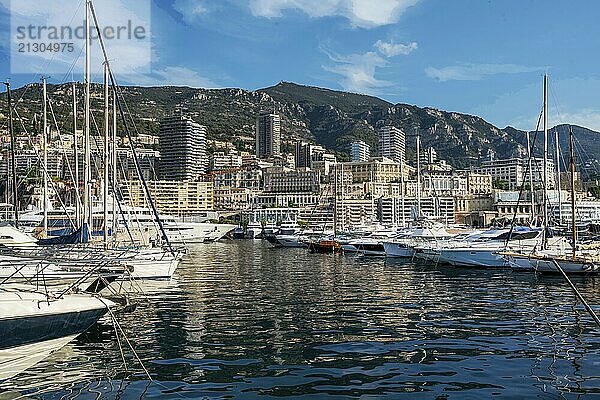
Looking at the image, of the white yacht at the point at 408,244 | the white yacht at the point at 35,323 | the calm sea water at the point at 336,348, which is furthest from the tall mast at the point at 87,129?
the white yacht at the point at 408,244

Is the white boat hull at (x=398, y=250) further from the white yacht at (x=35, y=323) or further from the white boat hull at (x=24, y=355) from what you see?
the white boat hull at (x=24, y=355)

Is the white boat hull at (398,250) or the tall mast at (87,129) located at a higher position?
the tall mast at (87,129)

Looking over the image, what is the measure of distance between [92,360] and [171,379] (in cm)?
231

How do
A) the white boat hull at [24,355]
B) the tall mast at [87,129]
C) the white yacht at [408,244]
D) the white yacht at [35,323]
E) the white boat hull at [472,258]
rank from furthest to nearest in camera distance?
1. the white yacht at [408,244]
2. the white boat hull at [472,258]
3. the tall mast at [87,129]
4. the white boat hull at [24,355]
5. the white yacht at [35,323]

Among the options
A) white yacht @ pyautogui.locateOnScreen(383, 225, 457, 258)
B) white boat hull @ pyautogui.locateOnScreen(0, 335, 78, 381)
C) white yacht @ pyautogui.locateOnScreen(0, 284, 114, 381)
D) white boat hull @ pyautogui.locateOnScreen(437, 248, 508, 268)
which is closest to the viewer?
white yacht @ pyautogui.locateOnScreen(0, 284, 114, 381)

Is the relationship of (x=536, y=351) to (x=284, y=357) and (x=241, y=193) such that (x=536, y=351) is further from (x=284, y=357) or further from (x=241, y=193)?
(x=241, y=193)

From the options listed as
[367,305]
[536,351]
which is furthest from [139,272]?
[536,351]

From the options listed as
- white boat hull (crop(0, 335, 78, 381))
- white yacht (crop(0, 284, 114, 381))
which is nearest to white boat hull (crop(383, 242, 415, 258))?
white yacht (crop(0, 284, 114, 381))

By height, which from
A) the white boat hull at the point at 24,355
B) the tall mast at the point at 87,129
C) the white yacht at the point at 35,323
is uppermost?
the tall mast at the point at 87,129

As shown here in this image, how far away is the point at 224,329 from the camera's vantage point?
16.9 metres

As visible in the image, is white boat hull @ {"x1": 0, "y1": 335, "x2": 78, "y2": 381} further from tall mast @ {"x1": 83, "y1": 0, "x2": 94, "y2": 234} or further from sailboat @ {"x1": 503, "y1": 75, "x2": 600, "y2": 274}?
sailboat @ {"x1": 503, "y1": 75, "x2": 600, "y2": 274}

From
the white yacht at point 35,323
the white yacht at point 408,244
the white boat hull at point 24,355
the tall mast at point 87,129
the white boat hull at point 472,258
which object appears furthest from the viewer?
the white yacht at point 408,244

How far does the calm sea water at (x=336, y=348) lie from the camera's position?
11188 mm

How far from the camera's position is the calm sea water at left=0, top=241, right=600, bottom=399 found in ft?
36.7
